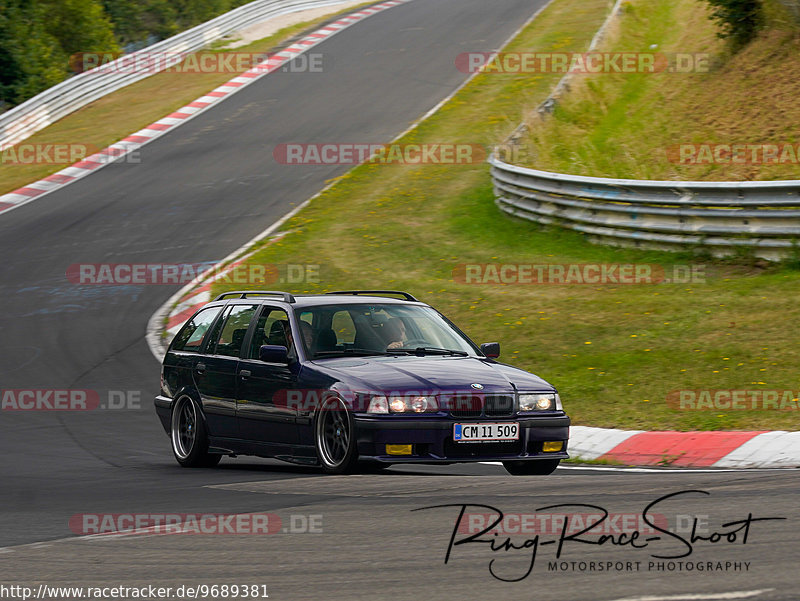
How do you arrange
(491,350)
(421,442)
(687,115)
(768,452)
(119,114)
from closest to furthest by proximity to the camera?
(421,442)
(768,452)
(491,350)
(687,115)
(119,114)

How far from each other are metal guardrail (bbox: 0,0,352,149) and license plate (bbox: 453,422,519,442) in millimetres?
26900

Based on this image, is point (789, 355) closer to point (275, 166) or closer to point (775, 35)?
point (775, 35)

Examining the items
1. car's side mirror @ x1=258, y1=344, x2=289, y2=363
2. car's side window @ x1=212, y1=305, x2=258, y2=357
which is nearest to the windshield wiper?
car's side mirror @ x1=258, y1=344, x2=289, y2=363

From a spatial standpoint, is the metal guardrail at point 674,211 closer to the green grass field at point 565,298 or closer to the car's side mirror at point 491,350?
the green grass field at point 565,298

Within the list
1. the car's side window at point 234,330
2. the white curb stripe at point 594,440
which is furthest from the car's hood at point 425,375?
the white curb stripe at point 594,440

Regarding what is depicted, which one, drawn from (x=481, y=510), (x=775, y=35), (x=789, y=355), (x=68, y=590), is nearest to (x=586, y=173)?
(x=775, y=35)

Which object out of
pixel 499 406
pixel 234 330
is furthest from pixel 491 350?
pixel 234 330

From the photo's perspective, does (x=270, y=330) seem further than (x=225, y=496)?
Yes

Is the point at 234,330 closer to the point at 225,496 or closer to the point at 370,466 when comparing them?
the point at 370,466

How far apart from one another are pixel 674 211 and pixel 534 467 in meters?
8.71

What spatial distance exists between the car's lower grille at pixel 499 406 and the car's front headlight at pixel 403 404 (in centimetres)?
39

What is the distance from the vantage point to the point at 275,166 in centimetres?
2841

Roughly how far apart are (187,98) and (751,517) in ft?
102

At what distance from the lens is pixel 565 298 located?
52.4 ft
